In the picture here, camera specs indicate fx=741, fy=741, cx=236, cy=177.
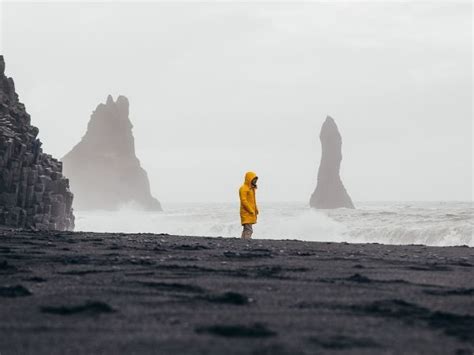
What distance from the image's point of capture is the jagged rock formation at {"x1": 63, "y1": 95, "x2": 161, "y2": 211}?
567 feet

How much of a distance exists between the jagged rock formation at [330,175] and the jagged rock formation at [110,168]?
1621 inches

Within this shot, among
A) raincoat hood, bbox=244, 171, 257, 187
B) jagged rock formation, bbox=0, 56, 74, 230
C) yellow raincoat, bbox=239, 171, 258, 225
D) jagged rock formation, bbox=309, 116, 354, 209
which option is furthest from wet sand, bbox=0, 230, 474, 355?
jagged rock formation, bbox=309, 116, 354, 209

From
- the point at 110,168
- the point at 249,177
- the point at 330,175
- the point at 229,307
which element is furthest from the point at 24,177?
the point at 110,168

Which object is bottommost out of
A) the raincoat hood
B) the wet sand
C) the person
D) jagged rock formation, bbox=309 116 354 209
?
the wet sand

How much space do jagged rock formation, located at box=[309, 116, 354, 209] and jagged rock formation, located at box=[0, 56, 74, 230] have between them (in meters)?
116

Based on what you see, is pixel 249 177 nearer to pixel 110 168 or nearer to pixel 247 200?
pixel 247 200

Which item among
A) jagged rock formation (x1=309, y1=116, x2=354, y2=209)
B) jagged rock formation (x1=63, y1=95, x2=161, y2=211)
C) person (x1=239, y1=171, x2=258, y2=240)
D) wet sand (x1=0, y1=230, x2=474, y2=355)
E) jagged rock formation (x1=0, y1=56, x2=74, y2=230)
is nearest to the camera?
wet sand (x1=0, y1=230, x2=474, y2=355)

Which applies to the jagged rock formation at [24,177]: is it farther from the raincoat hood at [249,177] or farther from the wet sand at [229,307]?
the wet sand at [229,307]

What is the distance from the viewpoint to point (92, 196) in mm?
173500

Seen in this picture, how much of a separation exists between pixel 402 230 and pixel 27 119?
19592 mm

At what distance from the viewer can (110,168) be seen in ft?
576

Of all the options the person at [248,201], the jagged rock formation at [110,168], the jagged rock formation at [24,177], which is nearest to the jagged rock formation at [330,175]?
the jagged rock formation at [110,168]

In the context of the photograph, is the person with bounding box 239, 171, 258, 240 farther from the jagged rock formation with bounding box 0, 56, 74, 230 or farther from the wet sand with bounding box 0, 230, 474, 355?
the jagged rock formation with bounding box 0, 56, 74, 230

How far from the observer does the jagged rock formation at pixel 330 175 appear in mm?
152125
